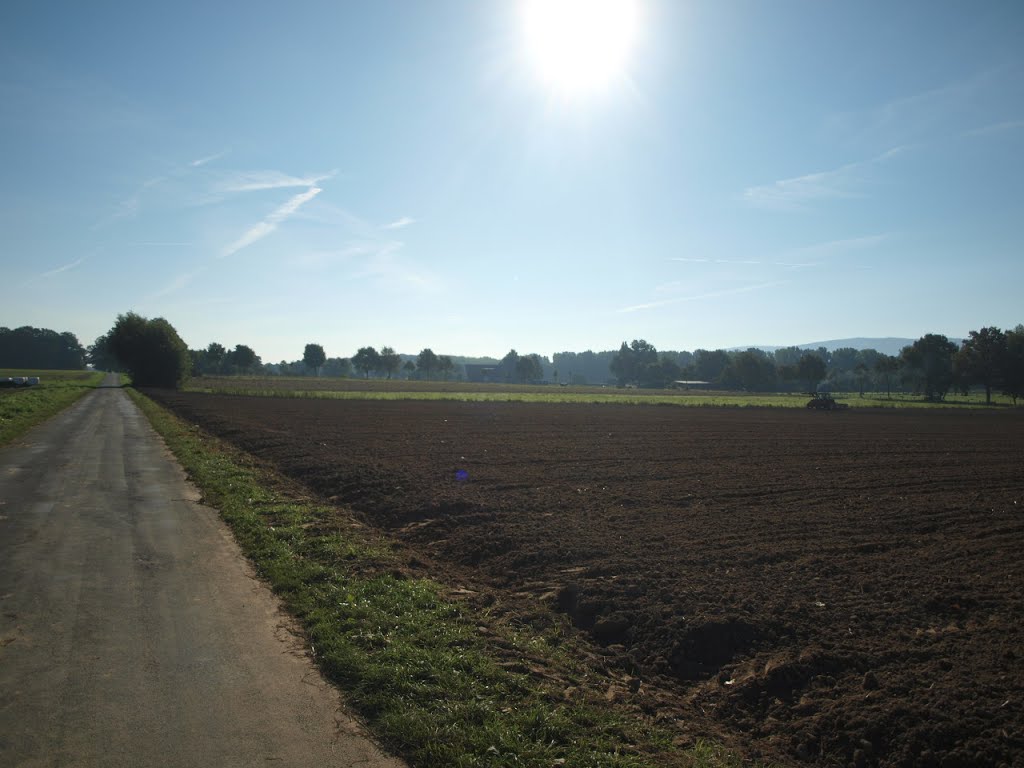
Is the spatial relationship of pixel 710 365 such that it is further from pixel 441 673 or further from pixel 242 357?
pixel 441 673

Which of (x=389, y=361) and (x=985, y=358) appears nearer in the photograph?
(x=985, y=358)

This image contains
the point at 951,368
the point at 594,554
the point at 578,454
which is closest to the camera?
the point at 594,554

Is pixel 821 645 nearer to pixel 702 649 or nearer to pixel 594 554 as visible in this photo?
pixel 702 649

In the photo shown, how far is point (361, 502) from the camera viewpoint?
13117 millimetres

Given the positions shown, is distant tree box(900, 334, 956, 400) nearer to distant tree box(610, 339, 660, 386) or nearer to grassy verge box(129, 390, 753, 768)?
distant tree box(610, 339, 660, 386)

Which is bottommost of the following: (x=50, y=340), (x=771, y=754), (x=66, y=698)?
(x=771, y=754)

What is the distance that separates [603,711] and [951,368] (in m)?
124

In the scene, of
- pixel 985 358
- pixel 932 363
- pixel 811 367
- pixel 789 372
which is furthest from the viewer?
pixel 789 372

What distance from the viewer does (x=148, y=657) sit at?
5.46 m

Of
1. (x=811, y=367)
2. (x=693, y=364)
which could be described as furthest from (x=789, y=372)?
(x=693, y=364)

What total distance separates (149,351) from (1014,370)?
122889 millimetres

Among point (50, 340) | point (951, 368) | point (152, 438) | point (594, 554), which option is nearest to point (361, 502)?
point (594, 554)

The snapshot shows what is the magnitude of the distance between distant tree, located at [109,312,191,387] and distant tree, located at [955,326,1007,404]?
117643 millimetres

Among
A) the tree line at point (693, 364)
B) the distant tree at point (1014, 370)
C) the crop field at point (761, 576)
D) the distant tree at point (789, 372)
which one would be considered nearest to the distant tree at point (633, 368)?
the tree line at point (693, 364)
